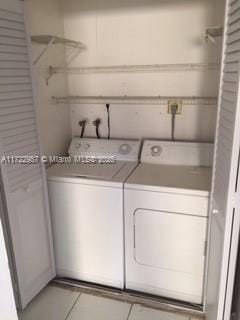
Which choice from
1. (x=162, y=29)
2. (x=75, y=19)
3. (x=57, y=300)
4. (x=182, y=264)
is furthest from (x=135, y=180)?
(x=75, y=19)

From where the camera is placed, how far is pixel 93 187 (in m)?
2.12

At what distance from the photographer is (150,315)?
6.88 ft

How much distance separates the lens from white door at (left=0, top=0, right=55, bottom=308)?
173 cm

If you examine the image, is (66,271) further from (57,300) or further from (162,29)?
(162,29)

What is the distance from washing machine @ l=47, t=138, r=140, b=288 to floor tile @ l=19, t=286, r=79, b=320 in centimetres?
17

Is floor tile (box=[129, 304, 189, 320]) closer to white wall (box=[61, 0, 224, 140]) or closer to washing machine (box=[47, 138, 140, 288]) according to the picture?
washing machine (box=[47, 138, 140, 288])

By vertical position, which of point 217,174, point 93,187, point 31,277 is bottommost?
point 31,277

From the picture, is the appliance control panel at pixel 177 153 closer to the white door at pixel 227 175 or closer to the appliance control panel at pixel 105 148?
the appliance control panel at pixel 105 148

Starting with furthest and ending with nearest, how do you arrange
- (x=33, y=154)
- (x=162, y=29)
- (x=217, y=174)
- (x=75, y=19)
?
1. (x=75, y=19)
2. (x=162, y=29)
3. (x=33, y=154)
4. (x=217, y=174)

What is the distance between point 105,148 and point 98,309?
4.32 ft

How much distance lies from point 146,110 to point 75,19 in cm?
103

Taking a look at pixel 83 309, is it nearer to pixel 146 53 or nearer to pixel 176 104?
pixel 176 104

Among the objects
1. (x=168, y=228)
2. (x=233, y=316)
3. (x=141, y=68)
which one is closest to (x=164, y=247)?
(x=168, y=228)

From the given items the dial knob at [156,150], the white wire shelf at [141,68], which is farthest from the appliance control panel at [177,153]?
the white wire shelf at [141,68]
